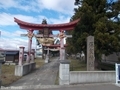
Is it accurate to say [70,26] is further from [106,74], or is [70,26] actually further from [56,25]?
[106,74]

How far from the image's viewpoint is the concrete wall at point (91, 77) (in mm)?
12477

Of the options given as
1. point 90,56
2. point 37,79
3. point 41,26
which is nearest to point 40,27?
point 41,26

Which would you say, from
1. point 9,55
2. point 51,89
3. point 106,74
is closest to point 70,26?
point 106,74

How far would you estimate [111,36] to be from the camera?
64.4 feet

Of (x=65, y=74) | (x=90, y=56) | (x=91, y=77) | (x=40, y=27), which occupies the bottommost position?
(x=91, y=77)

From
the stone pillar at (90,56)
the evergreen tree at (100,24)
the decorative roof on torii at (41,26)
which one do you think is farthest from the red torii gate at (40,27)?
the stone pillar at (90,56)

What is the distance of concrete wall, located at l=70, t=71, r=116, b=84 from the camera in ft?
40.9

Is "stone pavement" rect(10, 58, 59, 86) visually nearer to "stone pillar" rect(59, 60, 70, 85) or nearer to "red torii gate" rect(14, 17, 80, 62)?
"stone pillar" rect(59, 60, 70, 85)

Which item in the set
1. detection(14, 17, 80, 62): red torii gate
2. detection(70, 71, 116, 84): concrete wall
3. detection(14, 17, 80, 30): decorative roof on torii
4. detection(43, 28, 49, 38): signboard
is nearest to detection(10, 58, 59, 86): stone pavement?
detection(70, 71, 116, 84): concrete wall

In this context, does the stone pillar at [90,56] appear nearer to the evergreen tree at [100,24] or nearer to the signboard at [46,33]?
the evergreen tree at [100,24]

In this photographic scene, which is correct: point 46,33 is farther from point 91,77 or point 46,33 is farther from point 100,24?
point 91,77

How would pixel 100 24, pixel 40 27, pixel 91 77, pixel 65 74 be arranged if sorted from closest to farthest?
pixel 65 74
pixel 91 77
pixel 100 24
pixel 40 27

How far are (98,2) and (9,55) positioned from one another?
19.7m

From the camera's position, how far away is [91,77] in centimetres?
1281
